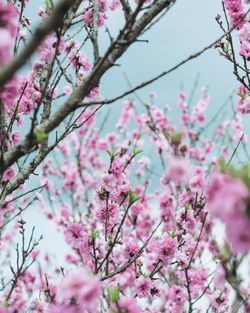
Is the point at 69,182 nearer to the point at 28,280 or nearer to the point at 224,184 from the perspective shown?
the point at 28,280

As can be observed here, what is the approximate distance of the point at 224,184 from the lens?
114 cm

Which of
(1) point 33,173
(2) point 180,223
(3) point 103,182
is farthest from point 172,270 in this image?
(1) point 33,173

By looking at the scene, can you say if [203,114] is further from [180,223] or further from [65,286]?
[65,286]

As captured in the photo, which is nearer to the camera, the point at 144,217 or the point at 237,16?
the point at 237,16

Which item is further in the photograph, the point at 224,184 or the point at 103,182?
the point at 103,182

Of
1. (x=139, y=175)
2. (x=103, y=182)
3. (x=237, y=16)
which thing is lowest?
(x=103, y=182)

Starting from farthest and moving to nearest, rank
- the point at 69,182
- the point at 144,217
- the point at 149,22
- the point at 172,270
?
the point at 69,182, the point at 144,217, the point at 172,270, the point at 149,22

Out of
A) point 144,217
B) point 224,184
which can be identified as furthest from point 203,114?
point 224,184

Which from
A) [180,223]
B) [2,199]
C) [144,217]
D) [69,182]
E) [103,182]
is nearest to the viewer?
[2,199]

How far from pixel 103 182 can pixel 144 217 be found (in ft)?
17.9

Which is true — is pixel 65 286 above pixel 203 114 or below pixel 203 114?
below

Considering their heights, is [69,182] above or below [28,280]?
above

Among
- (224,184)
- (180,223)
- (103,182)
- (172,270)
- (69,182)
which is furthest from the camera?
(69,182)

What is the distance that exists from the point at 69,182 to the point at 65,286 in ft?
25.9
